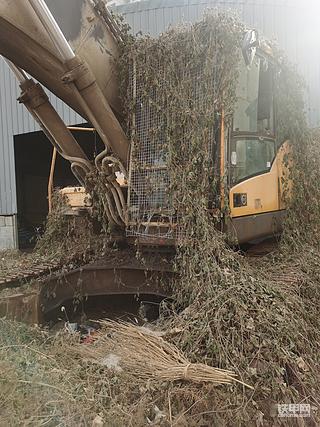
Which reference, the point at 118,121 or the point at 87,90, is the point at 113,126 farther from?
the point at 87,90

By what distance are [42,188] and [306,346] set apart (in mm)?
11744

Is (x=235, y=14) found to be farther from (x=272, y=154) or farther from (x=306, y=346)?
(x=306, y=346)

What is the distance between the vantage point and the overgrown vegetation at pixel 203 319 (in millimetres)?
2750

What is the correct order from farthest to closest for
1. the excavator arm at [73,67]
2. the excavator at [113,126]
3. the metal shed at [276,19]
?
1. the metal shed at [276,19]
2. the excavator at [113,126]
3. the excavator arm at [73,67]

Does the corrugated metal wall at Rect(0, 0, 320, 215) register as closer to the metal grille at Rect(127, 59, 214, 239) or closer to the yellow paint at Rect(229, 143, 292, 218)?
the yellow paint at Rect(229, 143, 292, 218)

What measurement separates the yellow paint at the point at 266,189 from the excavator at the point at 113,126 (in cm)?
1

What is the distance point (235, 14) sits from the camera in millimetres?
3787

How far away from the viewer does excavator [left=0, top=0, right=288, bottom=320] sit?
3355 millimetres

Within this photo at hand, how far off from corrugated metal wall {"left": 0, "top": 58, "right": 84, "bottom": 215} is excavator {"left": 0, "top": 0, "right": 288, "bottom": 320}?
8503 mm

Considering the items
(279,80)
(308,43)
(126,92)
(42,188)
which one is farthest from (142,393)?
(42,188)

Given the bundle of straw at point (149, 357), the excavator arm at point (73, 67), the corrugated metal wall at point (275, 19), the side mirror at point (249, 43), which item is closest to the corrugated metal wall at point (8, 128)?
the corrugated metal wall at point (275, 19)

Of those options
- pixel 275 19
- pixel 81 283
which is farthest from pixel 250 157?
pixel 275 19

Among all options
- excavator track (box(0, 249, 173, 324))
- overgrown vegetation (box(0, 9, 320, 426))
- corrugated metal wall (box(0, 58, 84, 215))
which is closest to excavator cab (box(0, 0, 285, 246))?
overgrown vegetation (box(0, 9, 320, 426))

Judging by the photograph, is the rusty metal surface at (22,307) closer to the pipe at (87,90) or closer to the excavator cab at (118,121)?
the excavator cab at (118,121)
